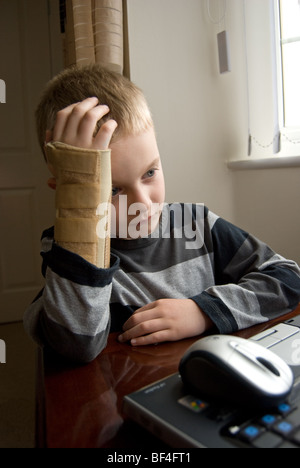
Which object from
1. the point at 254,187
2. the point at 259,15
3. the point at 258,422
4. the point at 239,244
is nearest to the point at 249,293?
the point at 239,244

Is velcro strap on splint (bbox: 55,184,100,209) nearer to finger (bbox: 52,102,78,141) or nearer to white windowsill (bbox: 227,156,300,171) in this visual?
finger (bbox: 52,102,78,141)

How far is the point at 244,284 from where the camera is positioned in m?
0.66

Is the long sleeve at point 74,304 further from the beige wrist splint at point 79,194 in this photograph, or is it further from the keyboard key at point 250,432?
the keyboard key at point 250,432

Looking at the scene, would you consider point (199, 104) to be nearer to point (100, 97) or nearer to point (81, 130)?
point (100, 97)

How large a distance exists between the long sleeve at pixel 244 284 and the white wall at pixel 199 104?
1.77 ft

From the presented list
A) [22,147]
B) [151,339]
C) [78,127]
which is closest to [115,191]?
[78,127]

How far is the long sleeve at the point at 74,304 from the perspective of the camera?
18.6 inches

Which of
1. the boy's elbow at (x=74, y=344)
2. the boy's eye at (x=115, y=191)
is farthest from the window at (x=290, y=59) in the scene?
the boy's elbow at (x=74, y=344)

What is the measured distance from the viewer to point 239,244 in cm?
81

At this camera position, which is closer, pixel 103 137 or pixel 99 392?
pixel 99 392

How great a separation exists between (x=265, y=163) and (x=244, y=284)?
73 centimetres

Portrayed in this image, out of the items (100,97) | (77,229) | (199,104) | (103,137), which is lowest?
(77,229)

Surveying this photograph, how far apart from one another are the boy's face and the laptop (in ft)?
1.15

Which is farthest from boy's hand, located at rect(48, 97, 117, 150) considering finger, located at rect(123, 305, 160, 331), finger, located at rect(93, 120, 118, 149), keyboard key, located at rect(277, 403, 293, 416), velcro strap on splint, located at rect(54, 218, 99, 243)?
keyboard key, located at rect(277, 403, 293, 416)
